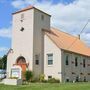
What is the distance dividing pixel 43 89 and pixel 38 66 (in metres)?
15.1

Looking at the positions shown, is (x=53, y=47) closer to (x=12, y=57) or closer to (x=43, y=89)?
(x=12, y=57)

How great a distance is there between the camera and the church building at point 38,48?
3834cm

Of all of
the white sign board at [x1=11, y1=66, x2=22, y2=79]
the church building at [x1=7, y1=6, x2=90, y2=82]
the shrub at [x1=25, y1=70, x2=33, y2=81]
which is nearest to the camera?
the white sign board at [x1=11, y1=66, x2=22, y2=79]

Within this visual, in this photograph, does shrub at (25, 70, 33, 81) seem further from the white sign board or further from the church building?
the white sign board

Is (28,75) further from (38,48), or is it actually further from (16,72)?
(38,48)

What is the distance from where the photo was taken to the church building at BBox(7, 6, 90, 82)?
38344 mm

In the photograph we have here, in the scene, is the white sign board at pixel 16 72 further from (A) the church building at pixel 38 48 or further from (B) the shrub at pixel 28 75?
(A) the church building at pixel 38 48

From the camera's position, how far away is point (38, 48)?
1548 inches

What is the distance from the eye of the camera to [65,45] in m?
41.8

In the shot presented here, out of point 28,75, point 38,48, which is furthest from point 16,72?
point 38,48

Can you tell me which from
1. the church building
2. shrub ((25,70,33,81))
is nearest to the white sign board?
shrub ((25,70,33,81))

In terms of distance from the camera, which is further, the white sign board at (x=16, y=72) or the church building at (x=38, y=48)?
the church building at (x=38, y=48)

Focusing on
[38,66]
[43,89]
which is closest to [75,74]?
[38,66]

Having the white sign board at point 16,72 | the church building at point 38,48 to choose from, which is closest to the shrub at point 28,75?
the church building at point 38,48
